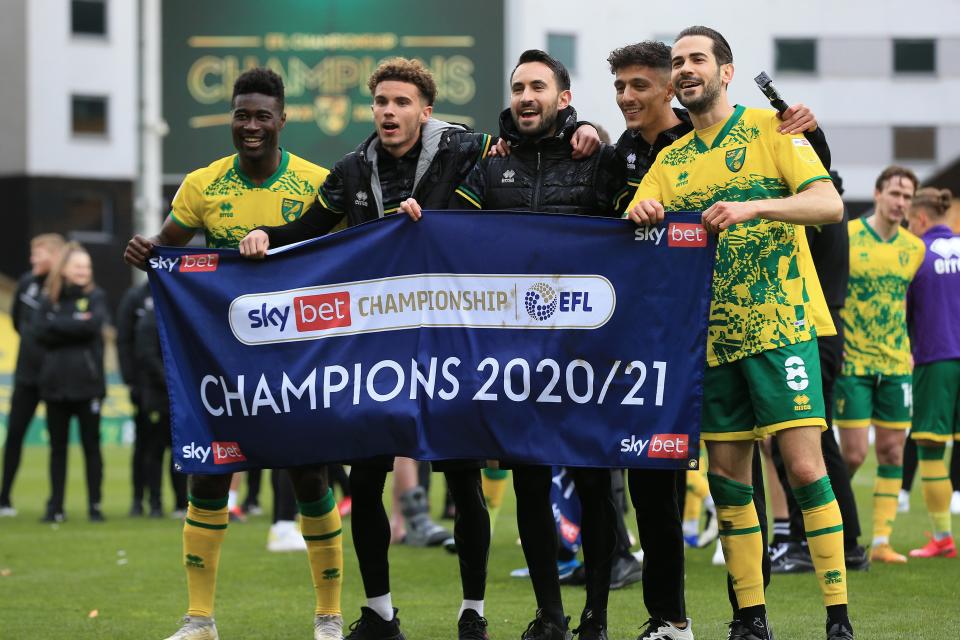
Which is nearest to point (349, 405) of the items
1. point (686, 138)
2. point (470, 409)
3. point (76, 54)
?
point (470, 409)

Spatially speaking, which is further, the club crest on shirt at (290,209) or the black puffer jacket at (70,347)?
the black puffer jacket at (70,347)

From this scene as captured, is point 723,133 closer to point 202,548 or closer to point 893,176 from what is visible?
point 202,548

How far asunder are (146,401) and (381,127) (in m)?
8.21

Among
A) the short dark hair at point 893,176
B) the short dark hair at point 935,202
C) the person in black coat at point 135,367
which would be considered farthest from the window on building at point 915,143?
the short dark hair at point 893,176

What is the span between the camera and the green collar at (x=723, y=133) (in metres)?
6.11

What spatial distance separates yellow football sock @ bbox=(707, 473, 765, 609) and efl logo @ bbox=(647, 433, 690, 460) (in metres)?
0.28

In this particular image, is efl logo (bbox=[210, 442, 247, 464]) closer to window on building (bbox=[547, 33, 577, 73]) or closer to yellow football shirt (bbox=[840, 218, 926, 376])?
yellow football shirt (bbox=[840, 218, 926, 376])

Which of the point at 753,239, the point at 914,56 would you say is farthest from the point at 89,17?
the point at 753,239

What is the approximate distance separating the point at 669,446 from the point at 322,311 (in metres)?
1.58

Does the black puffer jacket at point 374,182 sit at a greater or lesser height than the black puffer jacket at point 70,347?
greater

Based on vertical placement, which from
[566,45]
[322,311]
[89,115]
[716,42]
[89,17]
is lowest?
[322,311]

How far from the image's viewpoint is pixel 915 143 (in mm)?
55219

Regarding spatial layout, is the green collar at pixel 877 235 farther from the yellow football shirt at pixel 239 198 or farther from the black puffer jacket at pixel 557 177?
the yellow football shirt at pixel 239 198

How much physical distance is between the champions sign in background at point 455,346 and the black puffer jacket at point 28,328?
7932mm
